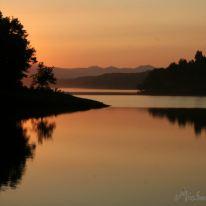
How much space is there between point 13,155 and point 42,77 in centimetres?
9875

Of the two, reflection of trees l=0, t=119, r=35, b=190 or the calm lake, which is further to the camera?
reflection of trees l=0, t=119, r=35, b=190

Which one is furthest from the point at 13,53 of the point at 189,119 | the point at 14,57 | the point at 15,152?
the point at 15,152

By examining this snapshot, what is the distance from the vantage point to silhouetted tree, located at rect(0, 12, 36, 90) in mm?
124062

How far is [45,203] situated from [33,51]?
112 meters

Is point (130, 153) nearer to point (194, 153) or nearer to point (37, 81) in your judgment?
point (194, 153)

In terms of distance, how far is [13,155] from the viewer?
4384cm

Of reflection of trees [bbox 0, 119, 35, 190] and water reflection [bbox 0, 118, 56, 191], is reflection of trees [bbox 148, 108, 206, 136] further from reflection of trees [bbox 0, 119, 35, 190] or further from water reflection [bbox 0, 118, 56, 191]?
reflection of trees [bbox 0, 119, 35, 190]

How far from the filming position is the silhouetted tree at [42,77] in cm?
14162

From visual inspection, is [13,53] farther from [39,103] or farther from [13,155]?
[13,155]

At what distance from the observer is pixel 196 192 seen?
99.1 feet

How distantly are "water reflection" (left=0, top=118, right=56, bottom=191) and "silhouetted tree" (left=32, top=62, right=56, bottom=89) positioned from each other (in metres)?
68.8

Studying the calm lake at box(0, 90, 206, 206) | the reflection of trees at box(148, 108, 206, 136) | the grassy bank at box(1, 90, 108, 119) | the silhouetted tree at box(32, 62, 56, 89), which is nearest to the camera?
the calm lake at box(0, 90, 206, 206)

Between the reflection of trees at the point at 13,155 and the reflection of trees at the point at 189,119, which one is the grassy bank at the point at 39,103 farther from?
the reflection of trees at the point at 13,155

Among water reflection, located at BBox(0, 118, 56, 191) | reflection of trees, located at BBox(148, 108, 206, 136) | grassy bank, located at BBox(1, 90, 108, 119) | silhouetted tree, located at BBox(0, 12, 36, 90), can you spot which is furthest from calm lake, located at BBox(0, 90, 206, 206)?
silhouetted tree, located at BBox(0, 12, 36, 90)
